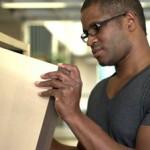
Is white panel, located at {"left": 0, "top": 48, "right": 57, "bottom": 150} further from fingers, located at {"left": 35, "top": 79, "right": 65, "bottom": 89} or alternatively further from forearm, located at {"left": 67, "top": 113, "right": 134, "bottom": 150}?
forearm, located at {"left": 67, "top": 113, "right": 134, "bottom": 150}

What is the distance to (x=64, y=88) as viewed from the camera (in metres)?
1.03

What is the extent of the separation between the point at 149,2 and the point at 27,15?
1.58 metres

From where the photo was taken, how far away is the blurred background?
4105 mm

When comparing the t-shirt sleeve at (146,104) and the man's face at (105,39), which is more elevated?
the man's face at (105,39)

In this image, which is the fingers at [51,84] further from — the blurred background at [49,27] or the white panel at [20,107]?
the blurred background at [49,27]

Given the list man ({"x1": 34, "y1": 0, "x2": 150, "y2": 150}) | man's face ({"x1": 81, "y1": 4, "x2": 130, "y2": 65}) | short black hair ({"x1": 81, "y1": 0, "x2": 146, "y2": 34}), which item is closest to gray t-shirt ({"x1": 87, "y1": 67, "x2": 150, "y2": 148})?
man ({"x1": 34, "y1": 0, "x2": 150, "y2": 150})

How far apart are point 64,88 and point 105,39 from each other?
0.96ft

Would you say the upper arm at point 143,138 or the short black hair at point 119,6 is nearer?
the upper arm at point 143,138

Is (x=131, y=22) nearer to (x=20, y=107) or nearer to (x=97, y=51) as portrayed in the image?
(x=97, y=51)

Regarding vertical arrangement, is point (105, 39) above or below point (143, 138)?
above

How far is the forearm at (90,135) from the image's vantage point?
1084mm

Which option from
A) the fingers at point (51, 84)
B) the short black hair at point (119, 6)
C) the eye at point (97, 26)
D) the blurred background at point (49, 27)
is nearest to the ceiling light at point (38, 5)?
the blurred background at point (49, 27)

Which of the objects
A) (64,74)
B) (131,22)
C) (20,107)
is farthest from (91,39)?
(20,107)

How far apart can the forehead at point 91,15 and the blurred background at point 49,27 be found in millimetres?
2252
